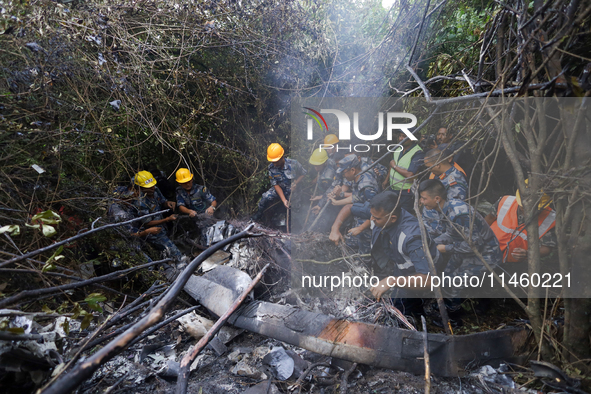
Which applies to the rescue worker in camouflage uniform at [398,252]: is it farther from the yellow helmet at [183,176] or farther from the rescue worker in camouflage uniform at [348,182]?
the yellow helmet at [183,176]

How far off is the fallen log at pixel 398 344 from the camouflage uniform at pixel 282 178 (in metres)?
2.91

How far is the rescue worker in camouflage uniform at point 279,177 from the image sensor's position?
16.3 ft

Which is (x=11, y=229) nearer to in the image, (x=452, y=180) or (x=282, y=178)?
(x=452, y=180)

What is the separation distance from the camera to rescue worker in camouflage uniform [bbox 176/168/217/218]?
4828mm

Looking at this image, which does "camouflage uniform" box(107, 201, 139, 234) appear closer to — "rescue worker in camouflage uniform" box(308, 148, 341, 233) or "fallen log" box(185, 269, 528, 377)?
"fallen log" box(185, 269, 528, 377)

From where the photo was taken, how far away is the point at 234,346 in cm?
271

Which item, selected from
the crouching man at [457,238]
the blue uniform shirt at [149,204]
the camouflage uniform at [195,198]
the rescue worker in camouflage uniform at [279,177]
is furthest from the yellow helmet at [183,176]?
the crouching man at [457,238]

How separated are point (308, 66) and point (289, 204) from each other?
2671 millimetres

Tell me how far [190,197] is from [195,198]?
9cm

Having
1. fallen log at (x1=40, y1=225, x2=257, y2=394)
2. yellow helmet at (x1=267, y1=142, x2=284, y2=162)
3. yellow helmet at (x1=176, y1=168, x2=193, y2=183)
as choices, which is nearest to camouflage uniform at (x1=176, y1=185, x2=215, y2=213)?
yellow helmet at (x1=176, y1=168, x2=193, y2=183)

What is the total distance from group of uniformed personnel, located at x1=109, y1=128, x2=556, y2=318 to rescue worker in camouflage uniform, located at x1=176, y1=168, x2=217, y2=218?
0.02m

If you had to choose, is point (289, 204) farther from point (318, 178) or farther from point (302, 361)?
point (302, 361)

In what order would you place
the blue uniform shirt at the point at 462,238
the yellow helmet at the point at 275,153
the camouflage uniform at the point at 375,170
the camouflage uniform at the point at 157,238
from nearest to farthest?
the blue uniform shirt at the point at 462,238, the camouflage uniform at the point at 157,238, the camouflage uniform at the point at 375,170, the yellow helmet at the point at 275,153

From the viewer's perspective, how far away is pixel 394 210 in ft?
9.20
